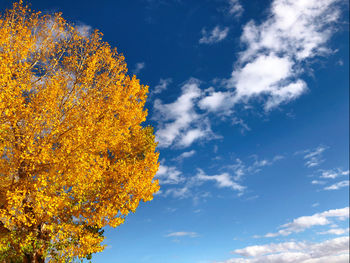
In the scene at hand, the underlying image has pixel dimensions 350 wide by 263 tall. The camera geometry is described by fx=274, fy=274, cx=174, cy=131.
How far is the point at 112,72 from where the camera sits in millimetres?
18375

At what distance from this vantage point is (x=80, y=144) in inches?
544

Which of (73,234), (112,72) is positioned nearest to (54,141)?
(73,234)

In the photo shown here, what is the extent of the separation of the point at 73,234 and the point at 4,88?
308 inches

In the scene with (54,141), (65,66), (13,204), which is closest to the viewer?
(13,204)

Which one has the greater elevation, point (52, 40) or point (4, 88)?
point (52, 40)

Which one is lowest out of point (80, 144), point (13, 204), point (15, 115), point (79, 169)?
point (13, 204)

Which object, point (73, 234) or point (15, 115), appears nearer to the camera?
point (15, 115)

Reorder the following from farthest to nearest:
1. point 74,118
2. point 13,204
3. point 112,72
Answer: point 112,72, point 74,118, point 13,204

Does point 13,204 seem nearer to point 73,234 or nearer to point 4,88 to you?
point 73,234

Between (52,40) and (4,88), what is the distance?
18.0 feet

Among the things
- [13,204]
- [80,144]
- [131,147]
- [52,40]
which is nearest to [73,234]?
[13,204]

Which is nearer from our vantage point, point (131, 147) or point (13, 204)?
point (13, 204)

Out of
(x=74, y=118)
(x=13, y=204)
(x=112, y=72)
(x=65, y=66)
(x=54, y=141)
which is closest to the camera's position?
(x=13, y=204)

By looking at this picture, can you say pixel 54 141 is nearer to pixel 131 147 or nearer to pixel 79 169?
pixel 79 169
